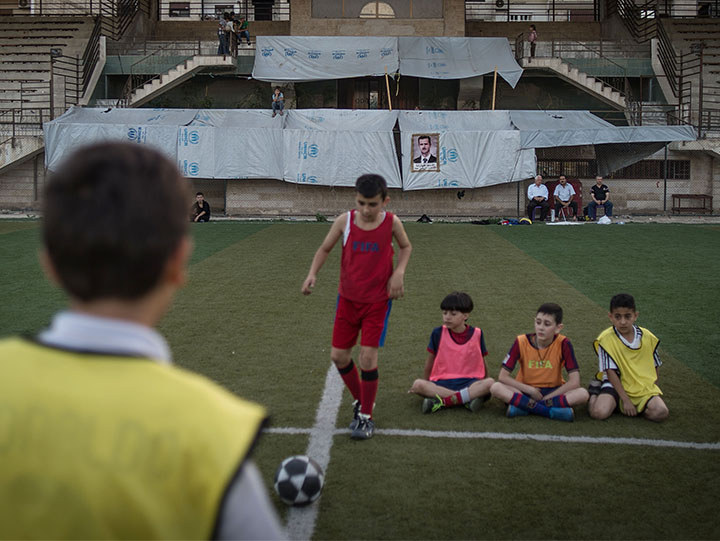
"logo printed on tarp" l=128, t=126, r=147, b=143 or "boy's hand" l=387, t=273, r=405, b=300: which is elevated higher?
"logo printed on tarp" l=128, t=126, r=147, b=143

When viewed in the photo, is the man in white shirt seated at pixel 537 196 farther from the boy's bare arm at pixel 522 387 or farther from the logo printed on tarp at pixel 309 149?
the boy's bare arm at pixel 522 387

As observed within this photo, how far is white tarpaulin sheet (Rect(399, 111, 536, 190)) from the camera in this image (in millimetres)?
27656

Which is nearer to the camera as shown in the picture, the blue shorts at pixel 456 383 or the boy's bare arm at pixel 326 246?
the boy's bare arm at pixel 326 246

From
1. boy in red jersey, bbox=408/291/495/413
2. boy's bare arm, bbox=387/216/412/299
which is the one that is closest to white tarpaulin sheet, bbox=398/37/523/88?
boy in red jersey, bbox=408/291/495/413

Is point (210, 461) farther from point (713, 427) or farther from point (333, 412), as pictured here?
point (713, 427)

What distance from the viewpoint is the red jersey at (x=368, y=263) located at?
5.51 meters

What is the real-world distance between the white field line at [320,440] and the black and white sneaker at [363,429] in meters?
0.15

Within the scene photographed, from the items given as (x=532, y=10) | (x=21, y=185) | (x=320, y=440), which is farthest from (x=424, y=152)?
(x=532, y=10)

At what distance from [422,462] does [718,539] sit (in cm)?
177

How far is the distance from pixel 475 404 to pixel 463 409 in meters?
0.14

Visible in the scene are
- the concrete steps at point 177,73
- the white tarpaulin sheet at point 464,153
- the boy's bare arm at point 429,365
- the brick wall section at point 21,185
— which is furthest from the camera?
the concrete steps at point 177,73

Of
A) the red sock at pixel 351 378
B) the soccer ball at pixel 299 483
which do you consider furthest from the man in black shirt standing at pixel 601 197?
the soccer ball at pixel 299 483

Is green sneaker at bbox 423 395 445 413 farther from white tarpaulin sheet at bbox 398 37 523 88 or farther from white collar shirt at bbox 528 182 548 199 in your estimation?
white tarpaulin sheet at bbox 398 37 523 88

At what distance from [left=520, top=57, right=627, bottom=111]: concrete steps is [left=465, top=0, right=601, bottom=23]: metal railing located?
784cm
